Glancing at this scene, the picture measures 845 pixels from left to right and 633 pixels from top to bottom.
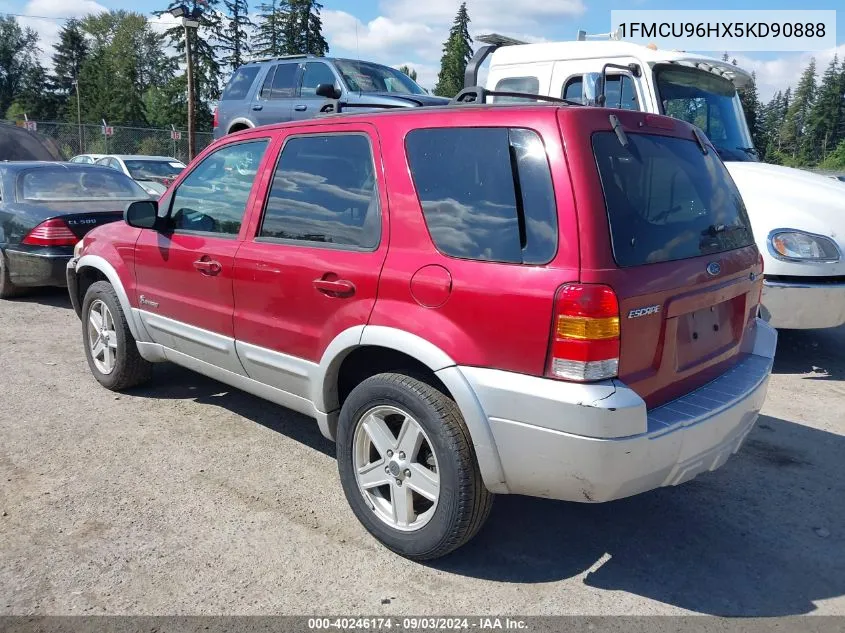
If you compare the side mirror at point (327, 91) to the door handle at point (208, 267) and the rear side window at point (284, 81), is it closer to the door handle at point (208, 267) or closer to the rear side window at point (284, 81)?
the rear side window at point (284, 81)

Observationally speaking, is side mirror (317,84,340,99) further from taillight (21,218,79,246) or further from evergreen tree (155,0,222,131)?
evergreen tree (155,0,222,131)

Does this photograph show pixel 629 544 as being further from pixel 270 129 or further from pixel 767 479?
pixel 270 129

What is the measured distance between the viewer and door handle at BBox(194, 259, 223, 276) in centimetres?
385

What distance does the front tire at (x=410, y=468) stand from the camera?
2.79m

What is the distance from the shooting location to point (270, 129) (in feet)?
12.6

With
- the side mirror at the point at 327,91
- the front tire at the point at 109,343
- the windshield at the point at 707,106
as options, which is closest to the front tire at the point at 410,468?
the front tire at the point at 109,343

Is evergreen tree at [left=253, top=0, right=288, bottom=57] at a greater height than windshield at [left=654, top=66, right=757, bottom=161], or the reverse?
evergreen tree at [left=253, top=0, right=288, bottom=57]

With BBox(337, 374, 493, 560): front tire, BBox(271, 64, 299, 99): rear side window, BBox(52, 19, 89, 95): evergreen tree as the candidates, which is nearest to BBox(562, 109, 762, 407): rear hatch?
BBox(337, 374, 493, 560): front tire

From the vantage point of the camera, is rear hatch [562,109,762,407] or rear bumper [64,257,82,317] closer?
rear hatch [562,109,762,407]

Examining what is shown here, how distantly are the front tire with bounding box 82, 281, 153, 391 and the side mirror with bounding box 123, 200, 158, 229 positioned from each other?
724 mm

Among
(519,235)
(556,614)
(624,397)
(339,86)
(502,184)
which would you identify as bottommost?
(556,614)

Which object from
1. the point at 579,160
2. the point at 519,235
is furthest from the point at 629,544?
the point at 579,160

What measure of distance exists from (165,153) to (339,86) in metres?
25.0

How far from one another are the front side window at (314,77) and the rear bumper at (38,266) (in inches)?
170
